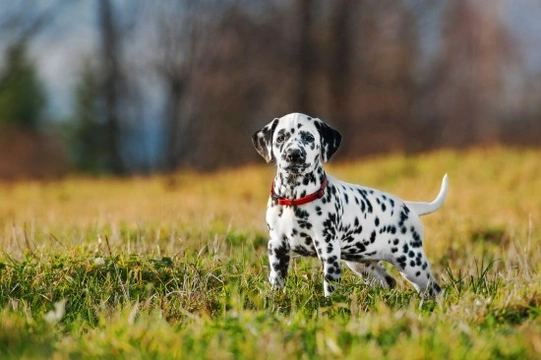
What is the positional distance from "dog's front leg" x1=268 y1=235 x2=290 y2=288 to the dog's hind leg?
906 mm

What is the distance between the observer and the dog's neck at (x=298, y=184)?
17.0 feet

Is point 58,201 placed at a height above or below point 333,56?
below

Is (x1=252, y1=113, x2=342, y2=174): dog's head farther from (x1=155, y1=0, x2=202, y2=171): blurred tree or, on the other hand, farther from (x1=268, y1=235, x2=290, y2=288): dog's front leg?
(x1=155, y1=0, x2=202, y2=171): blurred tree

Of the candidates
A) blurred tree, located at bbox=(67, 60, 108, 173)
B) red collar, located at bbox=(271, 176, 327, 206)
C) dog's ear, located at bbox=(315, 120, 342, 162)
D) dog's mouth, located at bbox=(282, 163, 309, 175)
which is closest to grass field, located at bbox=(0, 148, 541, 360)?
red collar, located at bbox=(271, 176, 327, 206)

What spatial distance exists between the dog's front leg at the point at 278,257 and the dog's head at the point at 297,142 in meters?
0.57

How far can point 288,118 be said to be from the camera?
5223 millimetres

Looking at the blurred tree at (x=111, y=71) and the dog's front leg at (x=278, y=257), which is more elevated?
the blurred tree at (x=111, y=71)

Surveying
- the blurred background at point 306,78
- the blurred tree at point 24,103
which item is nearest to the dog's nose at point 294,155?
the blurred background at point 306,78

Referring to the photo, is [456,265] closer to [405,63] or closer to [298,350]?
[298,350]

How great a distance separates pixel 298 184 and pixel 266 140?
0.41 metres

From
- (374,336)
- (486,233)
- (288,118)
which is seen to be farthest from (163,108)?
(374,336)

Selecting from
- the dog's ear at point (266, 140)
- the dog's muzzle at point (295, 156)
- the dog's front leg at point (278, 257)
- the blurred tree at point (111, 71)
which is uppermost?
the blurred tree at point (111, 71)

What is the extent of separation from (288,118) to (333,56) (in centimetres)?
1953

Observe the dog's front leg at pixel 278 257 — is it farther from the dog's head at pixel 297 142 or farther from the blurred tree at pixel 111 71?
the blurred tree at pixel 111 71
